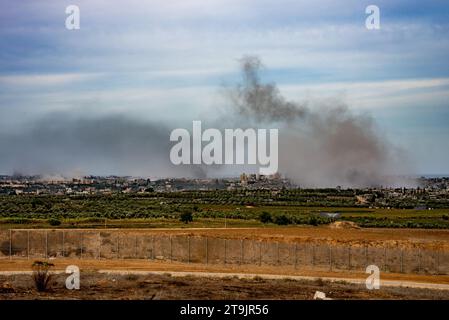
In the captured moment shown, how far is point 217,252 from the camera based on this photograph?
6266 cm

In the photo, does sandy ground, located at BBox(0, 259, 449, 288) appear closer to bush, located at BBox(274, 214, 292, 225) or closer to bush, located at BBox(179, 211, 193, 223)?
bush, located at BBox(179, 211, 193, 223)

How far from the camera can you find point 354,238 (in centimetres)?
7725

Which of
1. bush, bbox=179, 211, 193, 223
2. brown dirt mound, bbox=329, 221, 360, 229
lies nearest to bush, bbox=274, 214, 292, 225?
brown dirt mound, bbox=329, 221, 360, 229

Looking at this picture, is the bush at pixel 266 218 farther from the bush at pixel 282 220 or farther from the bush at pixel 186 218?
the bush at pixel 186 218

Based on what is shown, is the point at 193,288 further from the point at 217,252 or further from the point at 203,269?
the point at 217,252

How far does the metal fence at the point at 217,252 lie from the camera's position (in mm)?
58438

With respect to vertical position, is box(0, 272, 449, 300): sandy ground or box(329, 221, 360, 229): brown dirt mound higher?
box(0, 272, 449, 300): sandy ground

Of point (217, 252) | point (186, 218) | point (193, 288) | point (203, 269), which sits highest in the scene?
point (186, 218)

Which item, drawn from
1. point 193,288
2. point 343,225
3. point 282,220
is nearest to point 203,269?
point 193,288

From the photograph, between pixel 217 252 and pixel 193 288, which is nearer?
pixel 193 288

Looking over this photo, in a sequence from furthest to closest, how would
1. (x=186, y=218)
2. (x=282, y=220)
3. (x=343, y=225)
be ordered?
(x=282, y=220) → (x=186, y=218) → (x=343, y=225)

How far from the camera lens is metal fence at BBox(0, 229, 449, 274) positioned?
192ft
